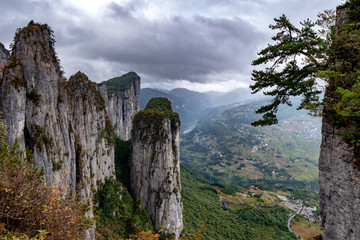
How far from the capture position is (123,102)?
319 feet

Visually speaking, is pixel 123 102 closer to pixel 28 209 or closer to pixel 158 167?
pixel 158 167

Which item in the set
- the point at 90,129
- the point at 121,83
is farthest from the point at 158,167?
the point at 121,83

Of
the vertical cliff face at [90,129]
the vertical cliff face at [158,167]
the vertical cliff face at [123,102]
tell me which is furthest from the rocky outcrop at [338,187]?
the vertical cliff face at [123,102]

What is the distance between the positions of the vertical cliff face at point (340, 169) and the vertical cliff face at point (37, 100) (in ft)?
67.5

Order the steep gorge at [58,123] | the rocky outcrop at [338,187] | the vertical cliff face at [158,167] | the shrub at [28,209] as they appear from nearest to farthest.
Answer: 1. the shrub at [28,209]
2. the rocky outcrop at [338,187]
3. the steep gorge at [58,123]
4. the vertical cliff face at [158,167]

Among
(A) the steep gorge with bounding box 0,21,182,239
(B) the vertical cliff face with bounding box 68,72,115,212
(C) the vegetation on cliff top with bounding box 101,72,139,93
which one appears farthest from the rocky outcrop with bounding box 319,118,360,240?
(C) the vegetation on cliff top with bounding box 101,72,139,93

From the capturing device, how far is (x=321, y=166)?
1332 centimetres

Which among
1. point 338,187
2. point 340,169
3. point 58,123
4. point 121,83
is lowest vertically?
point 338,187

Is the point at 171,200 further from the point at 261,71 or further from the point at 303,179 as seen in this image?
the point at 303,179

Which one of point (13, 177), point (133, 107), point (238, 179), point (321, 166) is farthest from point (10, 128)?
point (238, 179)

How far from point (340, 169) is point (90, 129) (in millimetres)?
29742

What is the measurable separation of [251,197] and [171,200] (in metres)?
92.0

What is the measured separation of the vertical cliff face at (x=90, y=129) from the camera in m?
27.2

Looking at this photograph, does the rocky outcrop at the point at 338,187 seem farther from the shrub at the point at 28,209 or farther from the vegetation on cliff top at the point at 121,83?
the vegetation on cliff top at the point at 121,83
